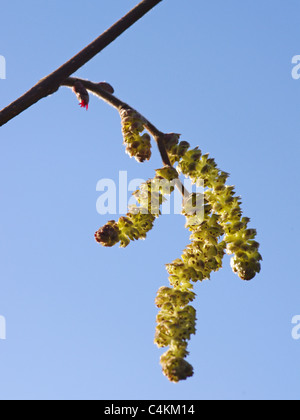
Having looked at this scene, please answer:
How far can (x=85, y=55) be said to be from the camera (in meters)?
1.49

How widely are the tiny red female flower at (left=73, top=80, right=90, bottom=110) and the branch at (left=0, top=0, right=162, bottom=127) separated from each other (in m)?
0.29

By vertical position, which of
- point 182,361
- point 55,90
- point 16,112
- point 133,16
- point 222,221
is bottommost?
point 182,361

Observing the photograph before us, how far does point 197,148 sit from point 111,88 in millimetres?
367

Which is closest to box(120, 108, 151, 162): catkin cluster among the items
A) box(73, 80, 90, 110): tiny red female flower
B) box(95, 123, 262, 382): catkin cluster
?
box(95, 123, 262, 382): catkin cluster

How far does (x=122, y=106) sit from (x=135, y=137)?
131 mm

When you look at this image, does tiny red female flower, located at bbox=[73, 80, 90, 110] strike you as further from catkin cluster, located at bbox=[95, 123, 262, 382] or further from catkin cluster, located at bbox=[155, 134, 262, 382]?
catkin cluster, located at bbox=[155, 134, 262, 382]

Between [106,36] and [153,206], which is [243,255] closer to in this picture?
[153,206]

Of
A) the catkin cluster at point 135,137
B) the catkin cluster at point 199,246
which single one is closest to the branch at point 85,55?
the catkin cluster at point 135,137

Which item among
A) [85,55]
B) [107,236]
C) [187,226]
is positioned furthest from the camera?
[187,226]

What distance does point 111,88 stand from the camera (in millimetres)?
1891

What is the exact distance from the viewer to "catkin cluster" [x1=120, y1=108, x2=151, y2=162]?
66.4 inches

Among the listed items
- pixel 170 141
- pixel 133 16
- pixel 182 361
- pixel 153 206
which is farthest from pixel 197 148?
pixel 182 361

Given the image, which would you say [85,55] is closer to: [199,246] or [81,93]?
[81,93]

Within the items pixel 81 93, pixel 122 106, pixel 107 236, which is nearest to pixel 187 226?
pixel 107 236
